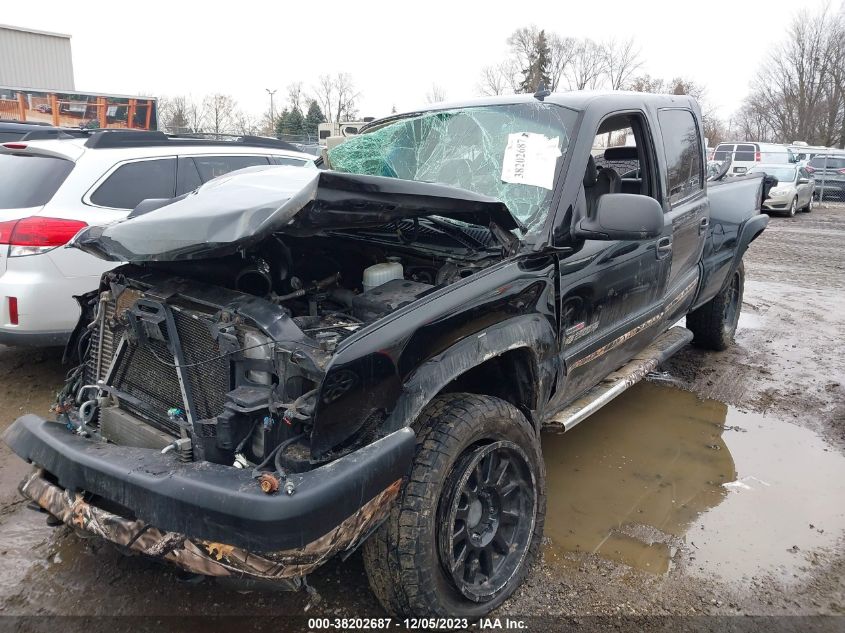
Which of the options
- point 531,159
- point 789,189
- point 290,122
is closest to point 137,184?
point 531,159

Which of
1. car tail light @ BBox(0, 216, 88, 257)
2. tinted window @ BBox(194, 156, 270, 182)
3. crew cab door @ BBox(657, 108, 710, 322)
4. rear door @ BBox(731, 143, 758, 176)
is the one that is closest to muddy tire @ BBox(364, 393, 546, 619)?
crew cab door @ BBox(657, 108, 710, 322)

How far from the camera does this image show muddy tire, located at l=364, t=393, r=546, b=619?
2127 mm

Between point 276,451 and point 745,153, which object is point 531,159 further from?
point 745,153

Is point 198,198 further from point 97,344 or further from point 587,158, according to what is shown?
point 587,158

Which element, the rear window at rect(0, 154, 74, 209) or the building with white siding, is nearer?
the rear window at rect(0, 154, 74, 209)

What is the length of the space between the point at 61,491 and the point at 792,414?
4.63 meters

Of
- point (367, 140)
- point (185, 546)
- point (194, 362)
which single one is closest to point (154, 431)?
point (194, 362)

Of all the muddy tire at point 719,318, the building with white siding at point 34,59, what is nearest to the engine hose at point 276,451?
the muddy tire at point 719,318

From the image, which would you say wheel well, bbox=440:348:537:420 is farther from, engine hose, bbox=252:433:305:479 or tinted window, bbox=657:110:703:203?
tinted window, bbox=657:110:703:203

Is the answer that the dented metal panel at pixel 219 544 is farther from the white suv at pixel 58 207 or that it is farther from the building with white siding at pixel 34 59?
the building with white siding at pixel 34 59

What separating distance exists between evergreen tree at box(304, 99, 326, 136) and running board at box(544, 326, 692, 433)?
50833mm

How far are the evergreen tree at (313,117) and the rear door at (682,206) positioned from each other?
166 feet

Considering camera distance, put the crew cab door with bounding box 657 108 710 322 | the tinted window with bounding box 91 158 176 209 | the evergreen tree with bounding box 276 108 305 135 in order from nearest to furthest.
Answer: the crew cab door with bounding box 657 108 710 322, the tinted window with bounding box 91 158 176 209, the evergreen tree with bounding box 276 108 305 135

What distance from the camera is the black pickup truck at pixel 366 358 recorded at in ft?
6.21
